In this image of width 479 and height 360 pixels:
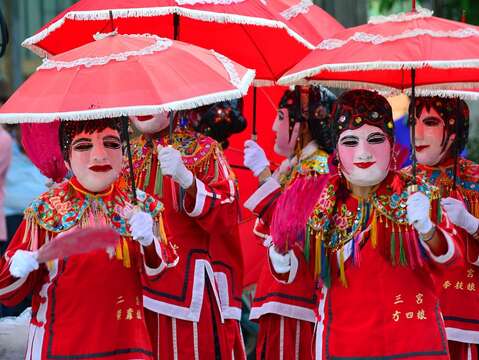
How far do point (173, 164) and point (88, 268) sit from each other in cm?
80

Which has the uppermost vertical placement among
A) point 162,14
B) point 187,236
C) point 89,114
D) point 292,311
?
point 162,14

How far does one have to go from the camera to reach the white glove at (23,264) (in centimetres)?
457

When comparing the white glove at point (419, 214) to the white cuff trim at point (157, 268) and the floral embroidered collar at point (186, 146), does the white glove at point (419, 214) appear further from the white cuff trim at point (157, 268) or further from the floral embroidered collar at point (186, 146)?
the floral embroidered collar at point (186, 146)

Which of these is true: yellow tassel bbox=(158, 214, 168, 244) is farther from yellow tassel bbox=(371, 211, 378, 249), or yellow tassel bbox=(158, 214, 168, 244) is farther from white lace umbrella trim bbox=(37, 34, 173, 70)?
yellow tassel bbox=(371, 211, 378, 249)

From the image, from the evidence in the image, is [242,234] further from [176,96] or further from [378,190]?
[176,96]

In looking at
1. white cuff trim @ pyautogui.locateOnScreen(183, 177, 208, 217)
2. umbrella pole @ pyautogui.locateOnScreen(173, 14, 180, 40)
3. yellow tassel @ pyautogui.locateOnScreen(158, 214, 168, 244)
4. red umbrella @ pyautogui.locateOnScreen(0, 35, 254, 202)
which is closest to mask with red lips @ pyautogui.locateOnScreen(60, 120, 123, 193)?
red umbrella @ pyautogui.locateOnScreen(0, 35, 254, 202)

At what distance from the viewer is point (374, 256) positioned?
506 cm

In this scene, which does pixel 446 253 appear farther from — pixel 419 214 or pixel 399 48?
pixel 399 48

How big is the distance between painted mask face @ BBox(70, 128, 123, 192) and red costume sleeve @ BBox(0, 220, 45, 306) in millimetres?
303

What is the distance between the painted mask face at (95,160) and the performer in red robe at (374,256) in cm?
77

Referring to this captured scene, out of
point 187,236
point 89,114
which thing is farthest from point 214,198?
point 89,114

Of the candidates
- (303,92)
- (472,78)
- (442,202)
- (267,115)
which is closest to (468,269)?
(442,202)

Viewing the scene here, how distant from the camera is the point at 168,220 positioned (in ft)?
19.1

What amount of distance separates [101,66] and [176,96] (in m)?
0.32
